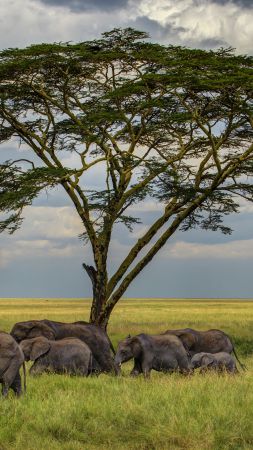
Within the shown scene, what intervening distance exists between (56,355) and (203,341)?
486cm

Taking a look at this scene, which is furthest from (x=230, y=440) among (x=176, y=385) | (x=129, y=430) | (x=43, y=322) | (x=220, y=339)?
(x=220, y=339)

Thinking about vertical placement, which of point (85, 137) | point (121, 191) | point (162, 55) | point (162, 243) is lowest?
point (162, 243)

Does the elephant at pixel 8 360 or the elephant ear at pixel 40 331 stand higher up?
the elephant ear at pixel 40 331

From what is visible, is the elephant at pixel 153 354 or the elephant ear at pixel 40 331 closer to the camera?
the elephant at pixel 153 354

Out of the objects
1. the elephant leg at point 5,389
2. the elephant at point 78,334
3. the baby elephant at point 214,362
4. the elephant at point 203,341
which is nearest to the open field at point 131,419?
the elephant leg at point 5,389

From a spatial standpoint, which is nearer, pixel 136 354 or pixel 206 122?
pixel 136 354

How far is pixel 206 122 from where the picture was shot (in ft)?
84.6

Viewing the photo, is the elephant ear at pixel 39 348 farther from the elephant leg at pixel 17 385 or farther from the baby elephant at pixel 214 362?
the baby elephant at pixel 214 362

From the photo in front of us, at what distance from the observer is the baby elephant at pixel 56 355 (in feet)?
46.9

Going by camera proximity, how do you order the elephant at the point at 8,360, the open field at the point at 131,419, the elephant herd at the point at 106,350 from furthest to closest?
the elephant herd at the point at 106,350
the elephant at the point at 8,360
the open field at the point at 131,419

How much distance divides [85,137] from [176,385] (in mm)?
15779

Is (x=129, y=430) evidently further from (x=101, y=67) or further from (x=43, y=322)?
(x=101, y=67)

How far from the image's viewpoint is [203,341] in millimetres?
18375

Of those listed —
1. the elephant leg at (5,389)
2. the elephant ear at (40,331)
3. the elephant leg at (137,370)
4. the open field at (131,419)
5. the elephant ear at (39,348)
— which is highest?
the elephant ear at (40,331)
